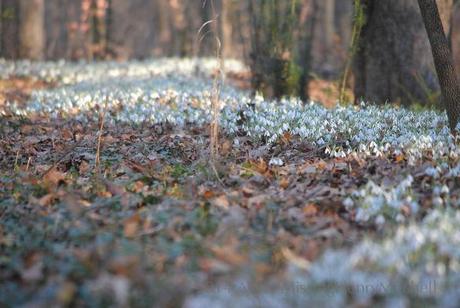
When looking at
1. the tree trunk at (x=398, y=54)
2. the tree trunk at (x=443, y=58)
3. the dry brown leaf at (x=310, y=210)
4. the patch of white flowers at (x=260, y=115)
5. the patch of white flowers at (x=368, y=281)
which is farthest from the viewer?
the tree trunk at (x=398, y=54)

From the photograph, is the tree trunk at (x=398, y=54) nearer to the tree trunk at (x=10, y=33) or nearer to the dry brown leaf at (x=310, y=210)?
the dry brown leaf at (x=310, y=210)

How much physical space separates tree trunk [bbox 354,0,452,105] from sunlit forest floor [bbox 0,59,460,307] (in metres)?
2.09

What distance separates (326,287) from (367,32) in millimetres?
7888

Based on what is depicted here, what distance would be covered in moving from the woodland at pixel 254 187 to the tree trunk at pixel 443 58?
0.01m

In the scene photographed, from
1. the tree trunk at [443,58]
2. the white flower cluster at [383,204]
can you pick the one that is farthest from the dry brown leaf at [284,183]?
the tree trunk at [443,58]

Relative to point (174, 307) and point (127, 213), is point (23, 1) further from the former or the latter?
point (174, 307)

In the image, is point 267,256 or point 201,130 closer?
point 267,256

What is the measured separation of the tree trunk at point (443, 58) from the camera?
6406 mm

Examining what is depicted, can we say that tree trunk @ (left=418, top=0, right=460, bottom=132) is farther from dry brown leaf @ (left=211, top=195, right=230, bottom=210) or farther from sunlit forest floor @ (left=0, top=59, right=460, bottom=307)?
dry brown leaf @ (left=211, top=195, right=230, bottom=210)

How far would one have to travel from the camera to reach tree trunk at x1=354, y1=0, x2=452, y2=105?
1004 cm

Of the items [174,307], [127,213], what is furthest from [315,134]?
[174,307]

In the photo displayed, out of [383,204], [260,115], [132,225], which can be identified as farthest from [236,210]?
[260,115]

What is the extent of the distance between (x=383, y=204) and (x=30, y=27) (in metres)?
15.0

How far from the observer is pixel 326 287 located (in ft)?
11.3
